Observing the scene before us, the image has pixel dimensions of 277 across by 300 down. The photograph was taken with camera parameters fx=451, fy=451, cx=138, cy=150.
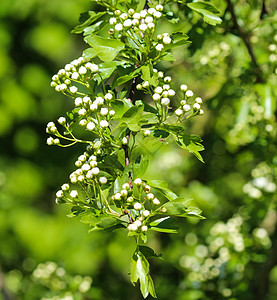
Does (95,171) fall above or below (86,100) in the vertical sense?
below

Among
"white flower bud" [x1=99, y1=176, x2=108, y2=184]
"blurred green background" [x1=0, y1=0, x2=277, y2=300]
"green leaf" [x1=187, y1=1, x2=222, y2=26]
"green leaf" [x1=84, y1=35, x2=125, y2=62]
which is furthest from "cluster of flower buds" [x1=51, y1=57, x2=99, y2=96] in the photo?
"blurred green background" [x1=0, y1=0, x2=277, y2=300]

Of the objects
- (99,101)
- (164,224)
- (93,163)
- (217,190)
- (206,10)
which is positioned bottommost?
(217,190)

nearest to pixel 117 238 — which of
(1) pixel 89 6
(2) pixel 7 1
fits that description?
(1) pixel 89 6

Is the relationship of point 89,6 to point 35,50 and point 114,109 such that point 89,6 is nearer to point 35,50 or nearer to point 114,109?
point 35,50

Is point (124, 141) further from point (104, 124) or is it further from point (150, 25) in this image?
point (150, 25)

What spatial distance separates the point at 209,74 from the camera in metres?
2.25

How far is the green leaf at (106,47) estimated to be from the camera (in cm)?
111

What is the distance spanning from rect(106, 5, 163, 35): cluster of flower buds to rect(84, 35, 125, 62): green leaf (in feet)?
0.11

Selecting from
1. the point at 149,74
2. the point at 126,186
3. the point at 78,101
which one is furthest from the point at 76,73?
the point at 126,186

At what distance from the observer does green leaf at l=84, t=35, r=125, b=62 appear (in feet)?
3.63

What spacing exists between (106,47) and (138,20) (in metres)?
0.10

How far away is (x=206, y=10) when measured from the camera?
128 centimetres

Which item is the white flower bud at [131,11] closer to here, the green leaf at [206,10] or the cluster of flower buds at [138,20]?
the cluster of flower buds at [138,20]

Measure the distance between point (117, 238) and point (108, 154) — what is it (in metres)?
1.82
